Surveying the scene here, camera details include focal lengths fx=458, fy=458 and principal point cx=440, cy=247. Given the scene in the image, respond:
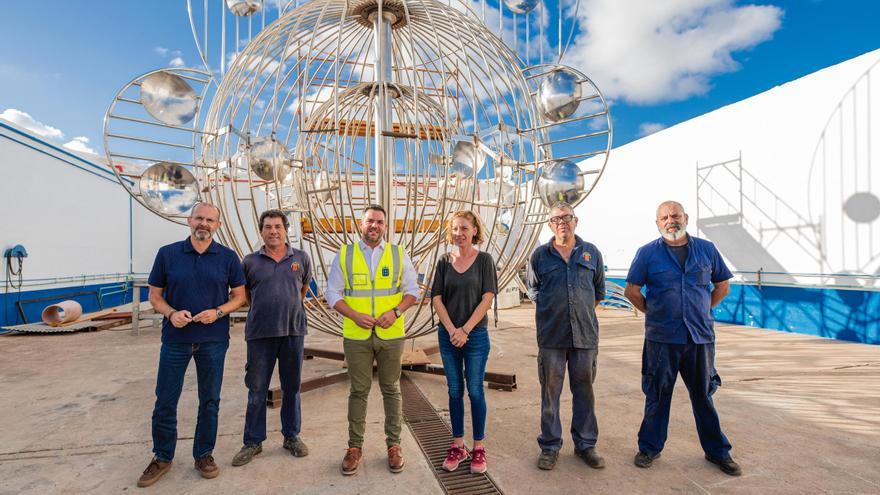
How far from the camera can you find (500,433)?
287cm

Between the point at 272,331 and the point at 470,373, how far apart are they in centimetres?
111

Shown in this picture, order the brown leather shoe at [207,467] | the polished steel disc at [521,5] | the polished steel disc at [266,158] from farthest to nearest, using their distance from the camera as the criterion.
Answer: the polished steel disc at [521,5] → the polished steel disc at [266,158] → the brown leather shoe at [207,467]

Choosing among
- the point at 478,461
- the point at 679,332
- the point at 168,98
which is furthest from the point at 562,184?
the point at 168,98

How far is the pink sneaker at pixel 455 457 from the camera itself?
7.74ft

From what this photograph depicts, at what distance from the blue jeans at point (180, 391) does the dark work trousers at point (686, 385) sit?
228cm

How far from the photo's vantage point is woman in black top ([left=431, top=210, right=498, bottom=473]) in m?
2.39

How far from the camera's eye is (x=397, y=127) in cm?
496

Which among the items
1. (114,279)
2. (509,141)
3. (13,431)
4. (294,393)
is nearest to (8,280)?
(114,279)

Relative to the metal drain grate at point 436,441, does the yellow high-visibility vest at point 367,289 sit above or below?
above

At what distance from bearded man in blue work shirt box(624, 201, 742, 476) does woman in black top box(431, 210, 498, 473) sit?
0.87 metres

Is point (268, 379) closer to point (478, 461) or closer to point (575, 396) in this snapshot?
point (478, 461)

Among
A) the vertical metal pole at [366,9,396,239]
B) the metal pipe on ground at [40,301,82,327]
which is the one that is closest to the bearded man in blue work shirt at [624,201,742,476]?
the vertical metal pole at [366,9,396,239]

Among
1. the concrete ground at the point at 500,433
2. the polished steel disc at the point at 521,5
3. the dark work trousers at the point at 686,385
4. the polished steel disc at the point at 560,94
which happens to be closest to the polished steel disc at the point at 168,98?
the concrete ground at the point at 500,433

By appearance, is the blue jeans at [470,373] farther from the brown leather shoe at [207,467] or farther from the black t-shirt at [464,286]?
the brown leather shoe at [207,467]
